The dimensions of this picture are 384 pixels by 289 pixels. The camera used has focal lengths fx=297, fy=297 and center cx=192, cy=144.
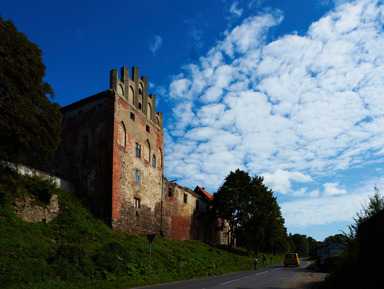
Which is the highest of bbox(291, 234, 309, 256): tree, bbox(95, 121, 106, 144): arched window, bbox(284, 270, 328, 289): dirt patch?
bbox(95, 121, 106, 144): arched window

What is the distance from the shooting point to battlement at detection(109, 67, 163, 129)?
90.1 ft

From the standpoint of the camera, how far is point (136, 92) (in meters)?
30.3

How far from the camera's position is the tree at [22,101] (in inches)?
459

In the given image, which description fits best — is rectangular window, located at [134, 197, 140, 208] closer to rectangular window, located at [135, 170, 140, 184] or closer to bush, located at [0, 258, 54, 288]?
rectangular window, located at [135, 170, 140, 184]

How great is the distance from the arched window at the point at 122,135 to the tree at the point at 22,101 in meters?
12.4

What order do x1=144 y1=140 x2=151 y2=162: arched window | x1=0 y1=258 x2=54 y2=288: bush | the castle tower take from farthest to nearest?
Result: x1=144 y1=140 x2=151 y2=162: arched window → the castle tower → x1=0 y1=258 x2=54 y2=288: bush

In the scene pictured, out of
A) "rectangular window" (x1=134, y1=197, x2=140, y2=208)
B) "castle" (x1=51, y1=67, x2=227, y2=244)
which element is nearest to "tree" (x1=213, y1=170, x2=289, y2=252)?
"castle" (x1=51, y1=67, x2=227, y2=244)

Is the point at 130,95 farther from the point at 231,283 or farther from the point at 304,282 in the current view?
the point at 304,282

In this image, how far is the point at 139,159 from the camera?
29562 millimetres

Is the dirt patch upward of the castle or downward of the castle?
downward

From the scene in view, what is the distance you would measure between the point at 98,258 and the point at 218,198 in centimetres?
2822

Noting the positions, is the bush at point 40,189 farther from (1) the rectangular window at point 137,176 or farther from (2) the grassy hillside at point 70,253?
(1) the rectangular window at point 137,176

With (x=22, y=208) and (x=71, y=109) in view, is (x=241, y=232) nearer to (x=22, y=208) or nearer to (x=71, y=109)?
(x=71, y=109)

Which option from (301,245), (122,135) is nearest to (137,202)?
(122,135)
